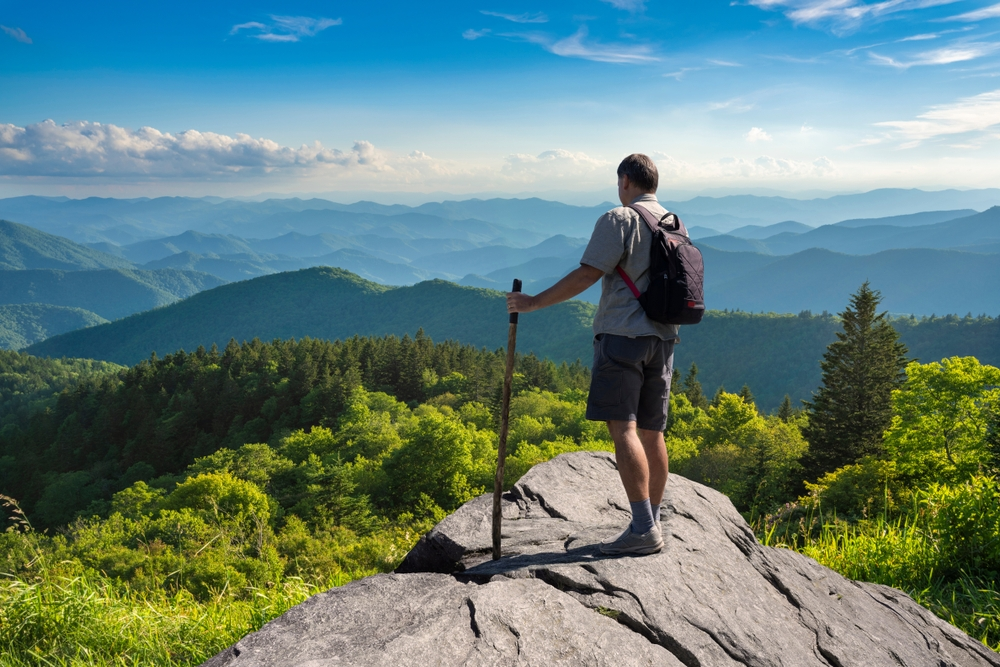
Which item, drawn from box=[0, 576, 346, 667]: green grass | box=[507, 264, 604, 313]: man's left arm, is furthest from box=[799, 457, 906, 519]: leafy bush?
box=[0, 576, 346, 667]: green grass

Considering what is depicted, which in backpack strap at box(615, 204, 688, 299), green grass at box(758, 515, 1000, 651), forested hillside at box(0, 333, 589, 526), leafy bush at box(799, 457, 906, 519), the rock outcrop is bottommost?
forested hillside at box(0, 333, 589, 526)

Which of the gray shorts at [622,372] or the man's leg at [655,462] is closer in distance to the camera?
the gray shorts at [622,372]

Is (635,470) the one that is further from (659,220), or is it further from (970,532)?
(970,532)

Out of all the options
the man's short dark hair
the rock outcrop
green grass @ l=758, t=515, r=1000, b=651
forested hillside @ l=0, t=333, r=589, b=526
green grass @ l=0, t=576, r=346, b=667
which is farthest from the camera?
forested hillside @ l=0, t=333, r=589, b=526

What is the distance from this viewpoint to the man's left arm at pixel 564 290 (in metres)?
4.29

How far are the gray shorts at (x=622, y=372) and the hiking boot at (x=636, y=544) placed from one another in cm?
87

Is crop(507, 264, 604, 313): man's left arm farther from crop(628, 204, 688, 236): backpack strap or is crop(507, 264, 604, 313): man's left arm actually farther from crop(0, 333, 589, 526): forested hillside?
crop(0, 333, 589, 526): forested hillside

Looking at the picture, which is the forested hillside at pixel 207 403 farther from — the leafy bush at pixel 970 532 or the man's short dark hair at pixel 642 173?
the man's short dark hair at pixel 642 173

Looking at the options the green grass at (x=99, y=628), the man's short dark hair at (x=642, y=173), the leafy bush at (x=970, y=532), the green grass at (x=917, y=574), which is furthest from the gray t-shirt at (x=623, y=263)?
the leafy bush at (x=970, y=532)

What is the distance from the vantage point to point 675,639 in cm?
353

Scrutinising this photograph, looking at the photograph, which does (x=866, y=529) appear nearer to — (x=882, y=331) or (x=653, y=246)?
(x=653, y=246)

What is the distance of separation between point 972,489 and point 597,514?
401cm

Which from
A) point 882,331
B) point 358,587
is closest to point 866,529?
point 358,587

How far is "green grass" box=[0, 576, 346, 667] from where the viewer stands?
12.7 ft
